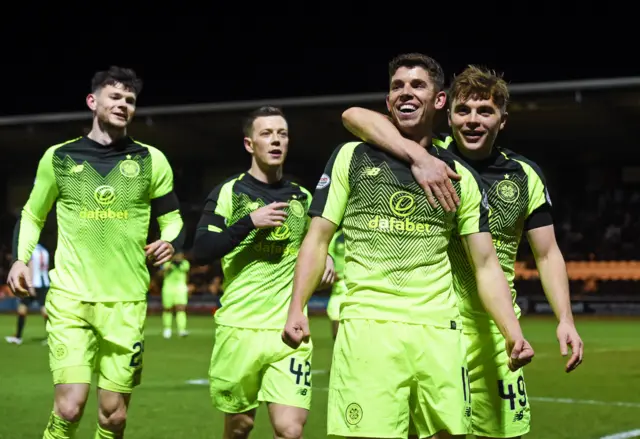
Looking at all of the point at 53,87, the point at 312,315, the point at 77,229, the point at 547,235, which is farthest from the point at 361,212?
the point at 53,87

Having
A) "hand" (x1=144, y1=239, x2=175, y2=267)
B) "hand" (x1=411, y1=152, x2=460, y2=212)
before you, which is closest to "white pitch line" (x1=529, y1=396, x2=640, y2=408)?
A: "hand" (x1=144, y1=239, x2=175, y2=267)

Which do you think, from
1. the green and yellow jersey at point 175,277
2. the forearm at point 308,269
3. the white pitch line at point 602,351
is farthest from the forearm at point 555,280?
the green and yellow jersey at point 175,277

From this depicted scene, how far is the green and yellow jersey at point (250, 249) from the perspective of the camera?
219 inches

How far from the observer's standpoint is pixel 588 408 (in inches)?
363

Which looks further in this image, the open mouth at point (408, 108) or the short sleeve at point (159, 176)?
the short sleeve at point (159, 176)

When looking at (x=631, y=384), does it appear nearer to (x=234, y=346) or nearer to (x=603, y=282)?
(x=234, y=346)

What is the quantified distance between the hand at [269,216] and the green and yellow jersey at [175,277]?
13.6 meters

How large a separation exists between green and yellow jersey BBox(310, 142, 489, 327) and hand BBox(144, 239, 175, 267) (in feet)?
5.98

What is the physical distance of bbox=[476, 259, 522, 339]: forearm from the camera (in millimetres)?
4176

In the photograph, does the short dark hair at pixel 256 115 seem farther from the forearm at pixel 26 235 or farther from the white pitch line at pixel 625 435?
the white pitch line at pixel 625 435

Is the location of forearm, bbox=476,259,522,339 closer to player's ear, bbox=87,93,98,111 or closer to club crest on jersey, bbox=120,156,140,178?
club crest on jersey, bbox=120,156,140,178

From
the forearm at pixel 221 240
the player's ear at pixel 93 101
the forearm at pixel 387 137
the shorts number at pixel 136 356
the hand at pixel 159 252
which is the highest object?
the player's ear at pixel 93 101

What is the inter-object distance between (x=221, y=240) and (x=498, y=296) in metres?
1.85

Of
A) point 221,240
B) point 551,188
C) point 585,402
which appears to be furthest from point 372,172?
point 551,188
